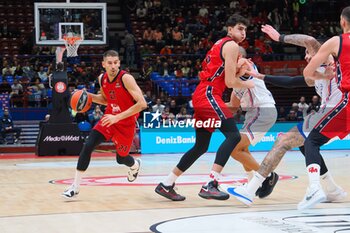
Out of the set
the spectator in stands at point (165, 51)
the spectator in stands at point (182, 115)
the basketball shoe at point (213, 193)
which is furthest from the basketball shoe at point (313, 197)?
the spectator in stands at point (165, 51)

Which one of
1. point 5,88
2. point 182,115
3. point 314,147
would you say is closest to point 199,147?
point 314,147

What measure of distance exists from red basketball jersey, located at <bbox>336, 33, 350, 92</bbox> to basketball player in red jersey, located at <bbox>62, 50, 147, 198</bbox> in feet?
7.53

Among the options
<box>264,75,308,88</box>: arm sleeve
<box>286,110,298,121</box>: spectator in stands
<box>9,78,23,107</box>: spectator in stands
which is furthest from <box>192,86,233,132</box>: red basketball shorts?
<box>9,78,23,107</box>: spectator in stands

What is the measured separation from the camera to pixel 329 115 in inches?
277

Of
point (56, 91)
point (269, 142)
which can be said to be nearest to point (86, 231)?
point (56, 91)

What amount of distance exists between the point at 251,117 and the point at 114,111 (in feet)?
5.54

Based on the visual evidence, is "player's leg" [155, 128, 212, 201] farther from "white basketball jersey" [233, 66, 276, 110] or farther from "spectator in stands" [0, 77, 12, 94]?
"spectator in stands" [0, 77, 12, 94]

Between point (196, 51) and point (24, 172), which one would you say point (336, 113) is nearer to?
point (24, 172)

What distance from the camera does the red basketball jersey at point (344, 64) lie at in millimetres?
6777

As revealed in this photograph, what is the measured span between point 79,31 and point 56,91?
5.18 ft

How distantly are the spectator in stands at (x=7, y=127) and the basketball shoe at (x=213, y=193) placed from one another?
1331cm

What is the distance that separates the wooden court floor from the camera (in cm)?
641

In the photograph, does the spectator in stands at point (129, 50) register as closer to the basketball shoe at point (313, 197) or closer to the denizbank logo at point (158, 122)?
the denizbank logo at point (158, 122)

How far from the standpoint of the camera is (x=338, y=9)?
30750 millimetres
